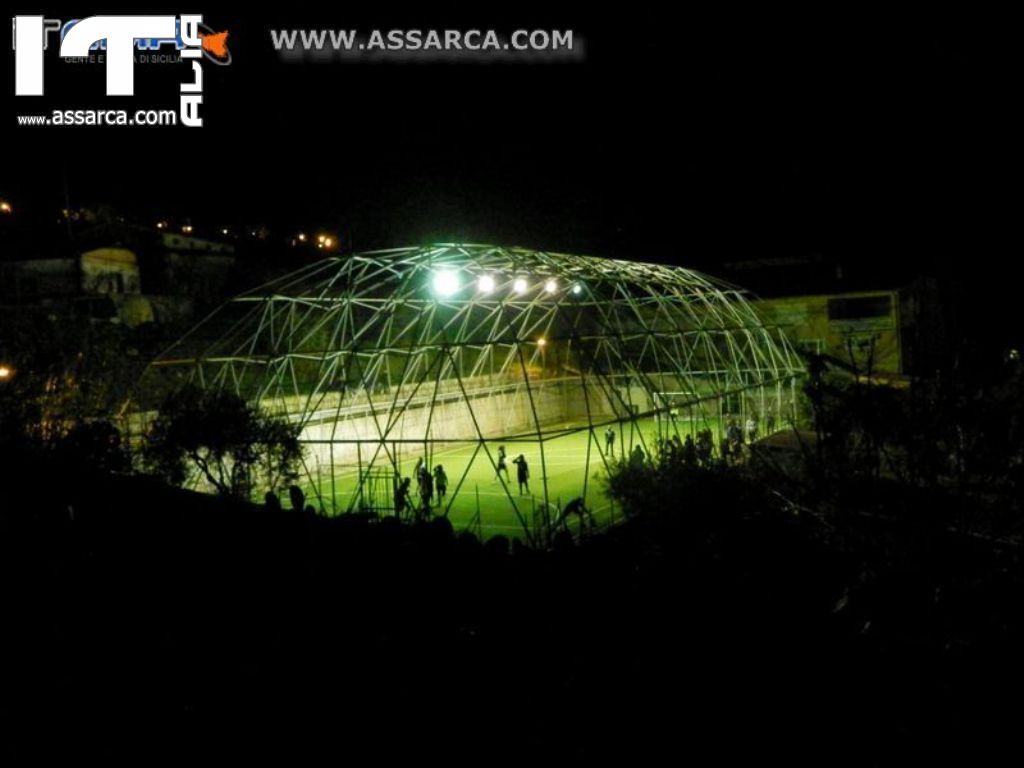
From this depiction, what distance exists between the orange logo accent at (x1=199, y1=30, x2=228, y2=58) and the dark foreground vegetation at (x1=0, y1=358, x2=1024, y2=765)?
12.8m

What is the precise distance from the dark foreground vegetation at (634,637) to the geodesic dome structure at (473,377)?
4257 millimetres

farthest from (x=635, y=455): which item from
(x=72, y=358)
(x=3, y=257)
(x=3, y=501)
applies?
(x=3, y=257)

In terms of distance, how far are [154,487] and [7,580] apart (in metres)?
1.52

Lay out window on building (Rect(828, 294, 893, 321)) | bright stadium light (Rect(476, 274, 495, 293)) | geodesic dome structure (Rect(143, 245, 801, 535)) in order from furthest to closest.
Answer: window on building (Rect(828, 294, 893, 321)) < bright stadium light (Rect(476, 274, 495, 293)) < geodesic dome structure (Rect(143, 245, 801, 535))

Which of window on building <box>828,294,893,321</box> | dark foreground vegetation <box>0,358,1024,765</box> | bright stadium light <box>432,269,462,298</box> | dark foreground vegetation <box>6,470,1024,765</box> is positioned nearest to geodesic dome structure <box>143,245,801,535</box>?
bright stadium light <box>432,269,462,298</box>

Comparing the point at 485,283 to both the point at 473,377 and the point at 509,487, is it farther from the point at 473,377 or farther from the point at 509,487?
the point at 473,377

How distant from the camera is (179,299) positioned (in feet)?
82.3

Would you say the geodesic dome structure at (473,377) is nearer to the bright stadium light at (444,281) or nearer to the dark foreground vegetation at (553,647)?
the bright stadium light at (444,281)

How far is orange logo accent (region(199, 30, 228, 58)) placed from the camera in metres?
15.0

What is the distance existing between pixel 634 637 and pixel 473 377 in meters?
15.7

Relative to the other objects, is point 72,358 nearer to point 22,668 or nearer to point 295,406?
point 295,406

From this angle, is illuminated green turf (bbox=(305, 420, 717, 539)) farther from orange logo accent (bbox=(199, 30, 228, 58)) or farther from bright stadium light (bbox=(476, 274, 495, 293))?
orange logo accent (bbox=(199, 30, 228, 58))

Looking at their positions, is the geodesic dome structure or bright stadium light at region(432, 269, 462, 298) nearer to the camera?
the geodesic dome structure

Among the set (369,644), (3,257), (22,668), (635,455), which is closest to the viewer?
(369,644)
